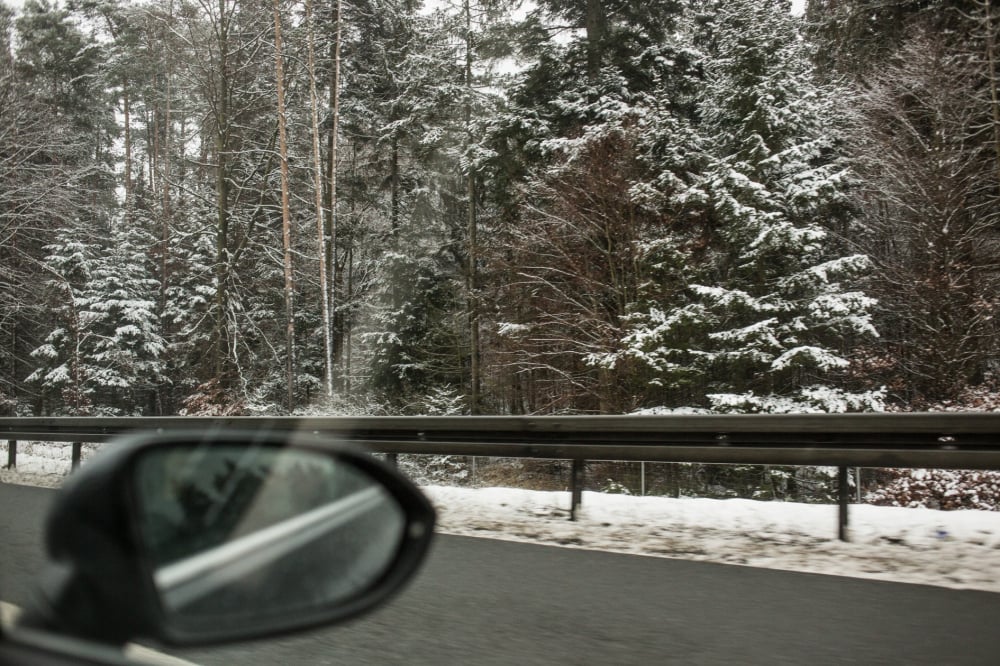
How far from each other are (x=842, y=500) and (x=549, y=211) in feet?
49.4

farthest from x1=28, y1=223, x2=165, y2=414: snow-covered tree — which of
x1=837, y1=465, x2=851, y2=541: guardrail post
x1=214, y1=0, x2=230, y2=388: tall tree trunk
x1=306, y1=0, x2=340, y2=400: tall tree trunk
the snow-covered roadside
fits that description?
x1=837, y1=465, x2=851, y2=541: guardrail post

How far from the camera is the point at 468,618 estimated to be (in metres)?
4.32

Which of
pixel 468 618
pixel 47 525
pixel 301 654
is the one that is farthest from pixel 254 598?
pixel 468 618

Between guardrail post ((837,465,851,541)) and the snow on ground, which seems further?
guardrail post ((837,465,851,541))

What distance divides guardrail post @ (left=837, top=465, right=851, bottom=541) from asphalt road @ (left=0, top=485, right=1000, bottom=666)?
1148 millimetres

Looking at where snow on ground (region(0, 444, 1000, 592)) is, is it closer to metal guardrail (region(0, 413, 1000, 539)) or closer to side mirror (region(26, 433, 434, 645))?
metal guardrail (region(0, 413, 1000, 539))

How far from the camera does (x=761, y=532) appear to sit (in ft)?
21.4

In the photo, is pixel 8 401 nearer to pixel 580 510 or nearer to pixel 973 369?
pixel 580 510

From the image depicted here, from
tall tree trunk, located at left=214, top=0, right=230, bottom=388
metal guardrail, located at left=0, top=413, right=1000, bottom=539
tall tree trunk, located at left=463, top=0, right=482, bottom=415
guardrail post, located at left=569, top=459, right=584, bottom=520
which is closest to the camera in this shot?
metal guardrail, located at left=0, top=413, right=1000, bottom=539

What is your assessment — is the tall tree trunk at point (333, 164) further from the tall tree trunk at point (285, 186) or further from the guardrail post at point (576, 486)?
the guardrail post at point (576, 486)

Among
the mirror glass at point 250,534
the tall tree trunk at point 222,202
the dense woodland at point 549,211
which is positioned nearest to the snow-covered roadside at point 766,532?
the mirror glass at point 250,534

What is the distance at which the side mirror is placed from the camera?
1.10 m

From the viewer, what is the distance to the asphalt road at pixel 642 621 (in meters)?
3.70

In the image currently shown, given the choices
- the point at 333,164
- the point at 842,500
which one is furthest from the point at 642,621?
the point at 333,164
